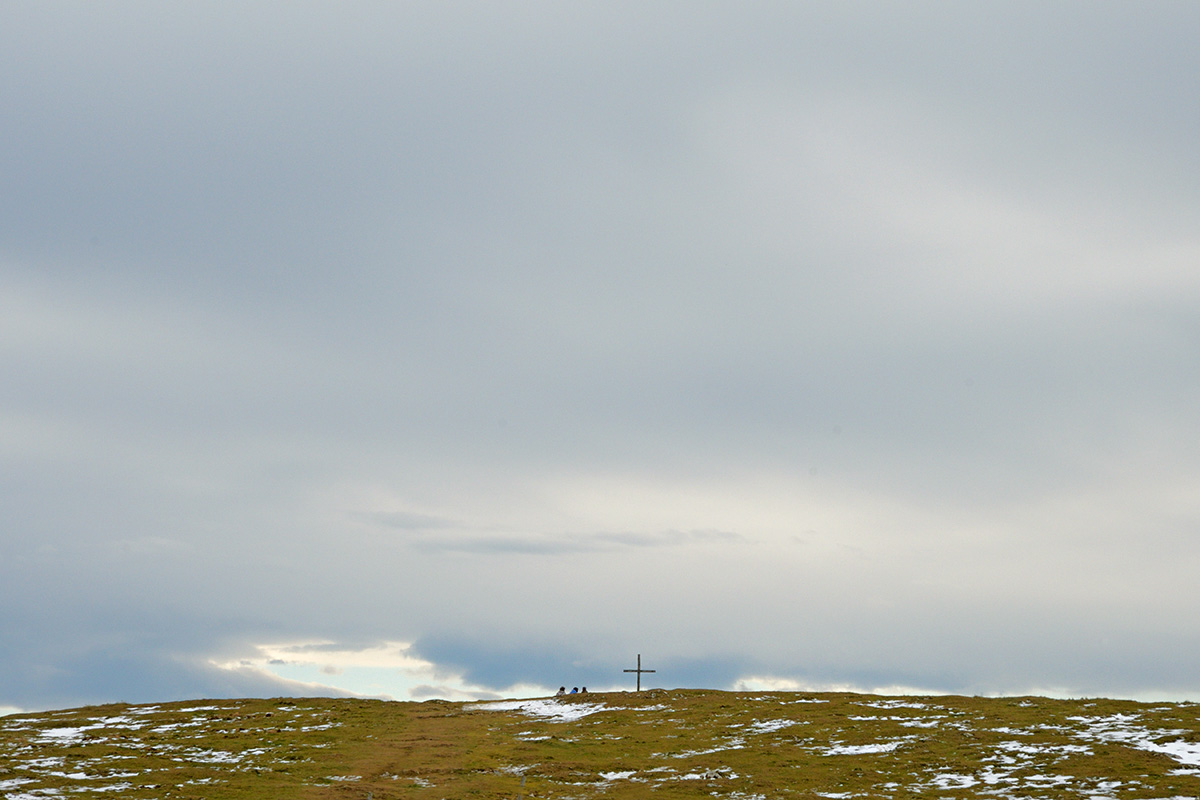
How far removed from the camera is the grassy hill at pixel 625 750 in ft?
149

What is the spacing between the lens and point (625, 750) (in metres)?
56.7

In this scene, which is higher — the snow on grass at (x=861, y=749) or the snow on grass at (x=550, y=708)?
the snow on grass at (x=550, y=708)

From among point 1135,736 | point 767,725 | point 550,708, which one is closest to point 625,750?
point 767,725

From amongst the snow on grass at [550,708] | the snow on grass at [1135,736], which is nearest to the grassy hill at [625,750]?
the snow on grass at [1135,736]

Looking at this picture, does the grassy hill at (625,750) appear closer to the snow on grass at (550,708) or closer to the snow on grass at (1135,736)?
the snow on grass at (1135,736)

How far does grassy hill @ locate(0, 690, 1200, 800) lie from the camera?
45.5 metres

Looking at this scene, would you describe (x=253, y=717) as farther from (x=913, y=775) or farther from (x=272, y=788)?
(x=913, y=775)

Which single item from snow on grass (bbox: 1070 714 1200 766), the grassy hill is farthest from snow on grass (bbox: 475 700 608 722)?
snow on grass (bbox: 1070 714 1200 766)

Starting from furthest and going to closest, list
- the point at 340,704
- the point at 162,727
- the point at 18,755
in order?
1. the point at 340,704
2. the point at 162,727
3. the point at 18,755

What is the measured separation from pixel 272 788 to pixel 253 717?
2384 cm

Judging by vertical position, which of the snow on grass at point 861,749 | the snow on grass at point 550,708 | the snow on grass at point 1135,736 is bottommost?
the snow on grass at point 861,749

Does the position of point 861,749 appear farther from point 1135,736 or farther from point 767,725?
point 1135,736

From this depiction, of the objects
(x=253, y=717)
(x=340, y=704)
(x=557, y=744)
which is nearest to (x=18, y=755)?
(x=253, y=717)

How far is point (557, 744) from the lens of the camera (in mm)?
58625
